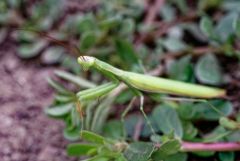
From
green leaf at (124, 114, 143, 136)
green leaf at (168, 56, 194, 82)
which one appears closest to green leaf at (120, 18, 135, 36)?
green leaf at (168, 56, 194, 82)

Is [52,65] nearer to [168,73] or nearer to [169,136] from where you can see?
[168,73]

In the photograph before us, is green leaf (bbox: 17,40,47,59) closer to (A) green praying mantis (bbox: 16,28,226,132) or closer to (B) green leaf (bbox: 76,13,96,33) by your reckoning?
(B) green leaf (bbox: 76,13,96,33)

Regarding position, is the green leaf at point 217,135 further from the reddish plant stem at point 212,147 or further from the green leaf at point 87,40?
the green leaf at point 87,40

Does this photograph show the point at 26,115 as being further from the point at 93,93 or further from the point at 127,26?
the point at 127,26

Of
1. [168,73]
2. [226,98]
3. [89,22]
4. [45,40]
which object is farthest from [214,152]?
[45,40]

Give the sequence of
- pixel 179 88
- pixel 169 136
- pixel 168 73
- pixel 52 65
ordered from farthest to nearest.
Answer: pixel 52 65 → pixel 168 73 → pixel 179 88 → pixel 169 136

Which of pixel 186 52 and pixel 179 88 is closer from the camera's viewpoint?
pixel 179 88
